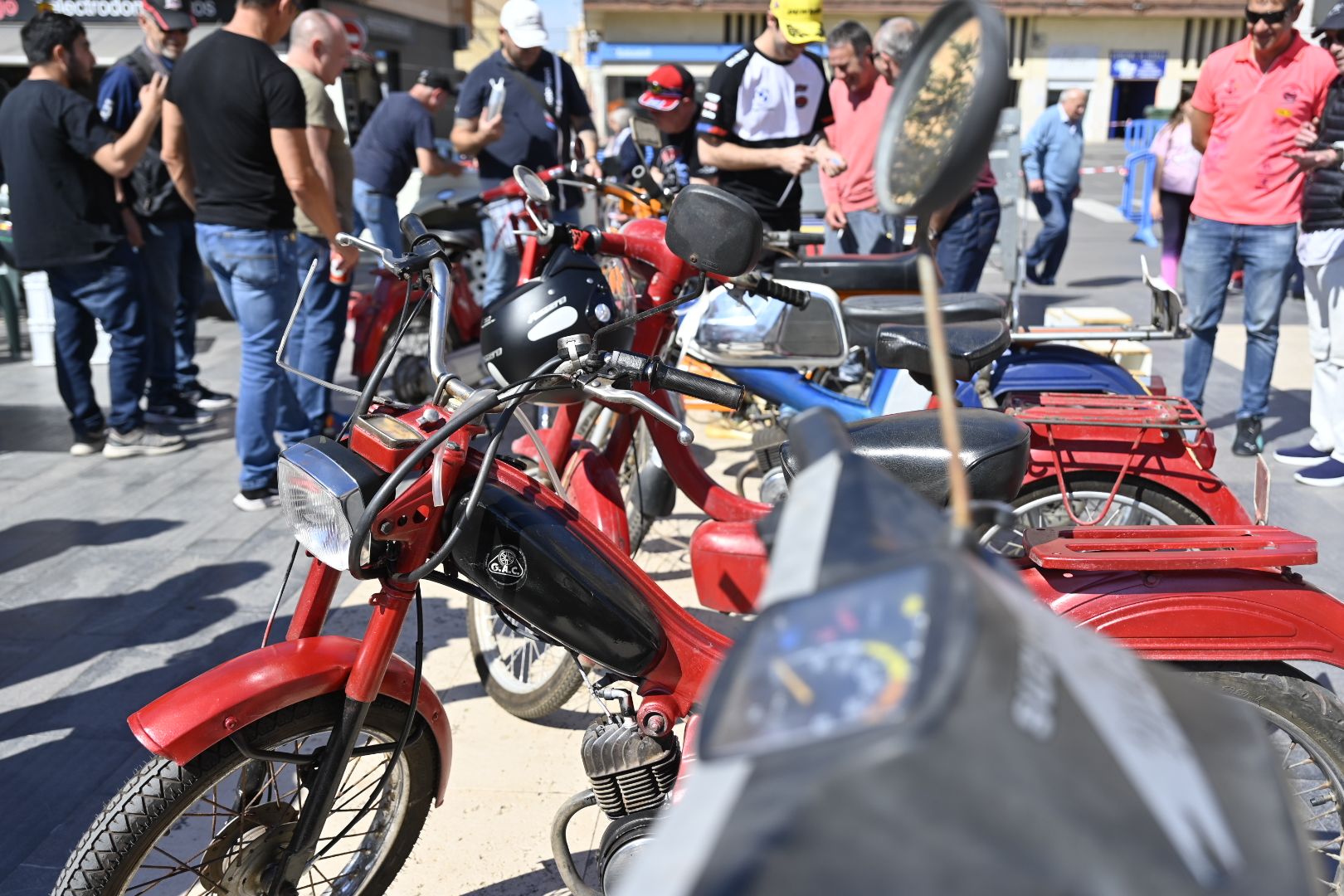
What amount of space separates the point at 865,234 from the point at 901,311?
2692 mm

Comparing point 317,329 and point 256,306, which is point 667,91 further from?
point 256,306

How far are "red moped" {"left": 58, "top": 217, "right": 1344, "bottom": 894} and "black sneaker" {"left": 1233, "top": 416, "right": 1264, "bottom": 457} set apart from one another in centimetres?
333

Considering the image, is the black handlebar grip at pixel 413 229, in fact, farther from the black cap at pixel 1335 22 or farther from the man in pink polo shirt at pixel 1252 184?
the black cap at pixel 1335 22

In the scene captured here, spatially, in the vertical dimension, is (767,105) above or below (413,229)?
above

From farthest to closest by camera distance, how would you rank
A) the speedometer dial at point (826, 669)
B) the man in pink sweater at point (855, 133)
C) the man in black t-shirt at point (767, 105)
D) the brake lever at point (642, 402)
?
the man in pink sweater at point (855, 133) < the man in black t-shirt at point (767, 105) < the brake lever at point (642, 402) < the speedometer dial at point (826, 669)

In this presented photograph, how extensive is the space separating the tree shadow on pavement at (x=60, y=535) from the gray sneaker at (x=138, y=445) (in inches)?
33.9

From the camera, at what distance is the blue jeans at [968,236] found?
5.47m

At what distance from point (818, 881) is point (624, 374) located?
1273 mm

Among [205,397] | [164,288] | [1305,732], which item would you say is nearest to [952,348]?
[1305,732]

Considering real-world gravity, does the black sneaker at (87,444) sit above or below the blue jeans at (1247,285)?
below

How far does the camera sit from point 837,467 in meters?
1.02

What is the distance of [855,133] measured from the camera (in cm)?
623

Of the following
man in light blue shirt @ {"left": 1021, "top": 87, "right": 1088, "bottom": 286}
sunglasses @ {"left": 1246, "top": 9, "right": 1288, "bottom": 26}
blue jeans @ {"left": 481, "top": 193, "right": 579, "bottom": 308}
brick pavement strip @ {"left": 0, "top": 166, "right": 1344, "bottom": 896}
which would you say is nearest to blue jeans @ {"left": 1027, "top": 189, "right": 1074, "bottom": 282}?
man in light blue shirt @ {"left": 1021, "top": 87, "right": 1088, "bottom": 286}

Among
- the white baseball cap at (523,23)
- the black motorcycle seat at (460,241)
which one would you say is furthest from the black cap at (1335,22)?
the black motorcycle seat at (460,241)
